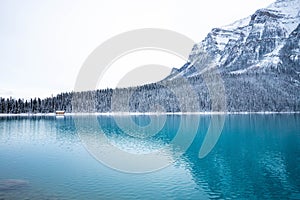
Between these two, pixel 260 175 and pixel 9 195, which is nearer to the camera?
pixel 9 195

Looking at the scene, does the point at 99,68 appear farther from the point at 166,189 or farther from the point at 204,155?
the point at 204,155

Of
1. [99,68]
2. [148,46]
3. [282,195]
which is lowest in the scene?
[282,195]

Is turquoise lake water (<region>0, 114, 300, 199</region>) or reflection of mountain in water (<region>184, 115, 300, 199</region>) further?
reflection of mountain in water (<region>184, 115, 300, 199</region>)

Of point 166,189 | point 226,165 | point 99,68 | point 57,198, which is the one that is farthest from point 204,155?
point 57,198

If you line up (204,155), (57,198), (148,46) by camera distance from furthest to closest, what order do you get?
(204,155), (148,46), (57,198)

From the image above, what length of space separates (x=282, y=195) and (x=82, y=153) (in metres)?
37.0

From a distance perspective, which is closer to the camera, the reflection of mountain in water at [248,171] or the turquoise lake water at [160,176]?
the turquoise lake water at [160,176]

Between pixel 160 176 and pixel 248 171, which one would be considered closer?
pixel 160 176

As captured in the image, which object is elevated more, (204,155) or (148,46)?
(148,46)

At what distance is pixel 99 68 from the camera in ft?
119

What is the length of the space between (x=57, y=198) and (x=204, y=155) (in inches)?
1249

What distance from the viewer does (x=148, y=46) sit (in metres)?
46.3

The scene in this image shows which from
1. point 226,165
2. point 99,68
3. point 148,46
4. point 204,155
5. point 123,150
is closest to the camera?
point 99,68

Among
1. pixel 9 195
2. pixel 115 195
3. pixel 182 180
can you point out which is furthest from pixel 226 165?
pixel 9 195
